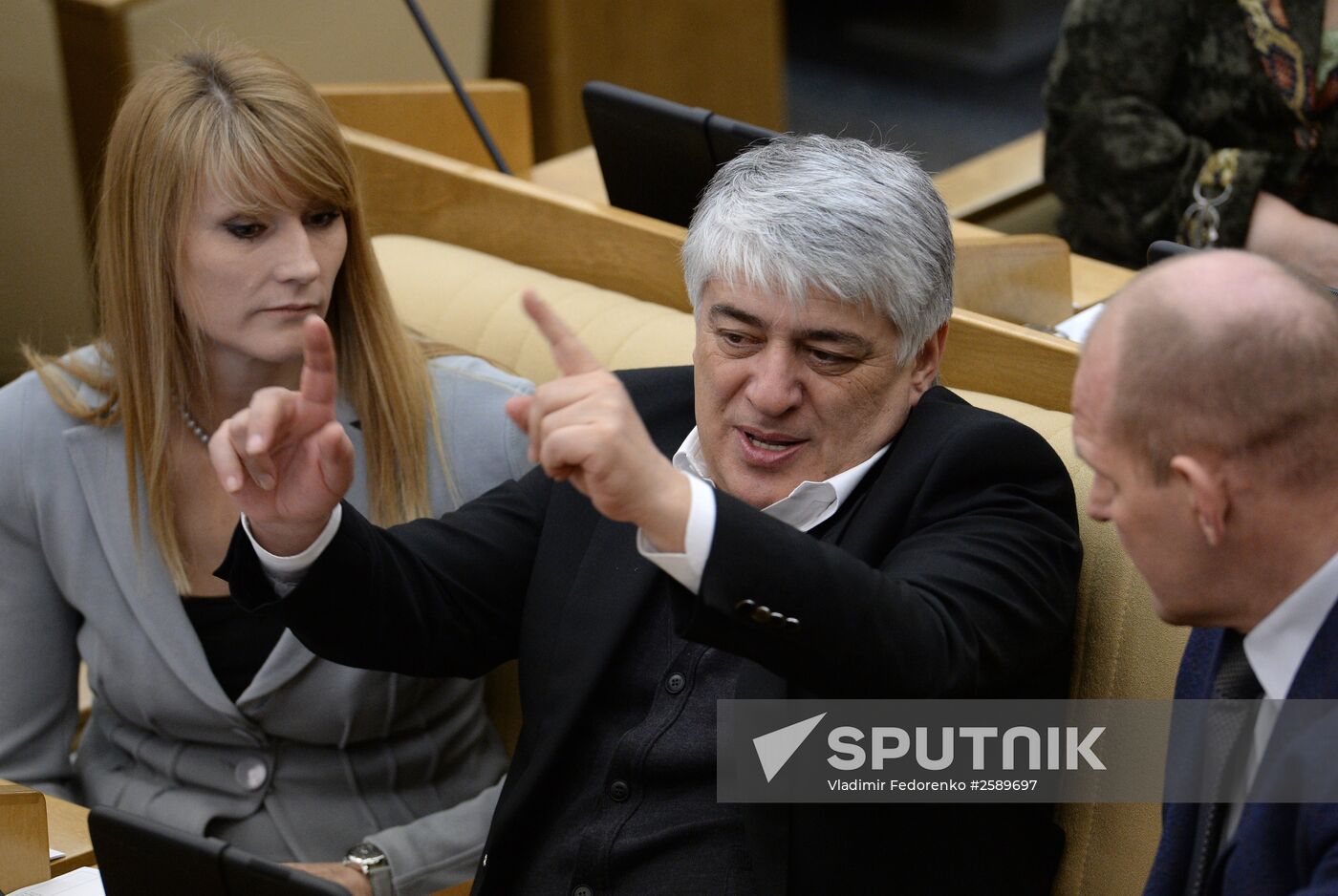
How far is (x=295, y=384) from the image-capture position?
1921 millimetres

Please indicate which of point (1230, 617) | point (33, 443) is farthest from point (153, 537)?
point (1230, 617)

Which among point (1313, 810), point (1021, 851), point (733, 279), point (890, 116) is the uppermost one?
point (733, 279)

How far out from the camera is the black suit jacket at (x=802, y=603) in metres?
1.21

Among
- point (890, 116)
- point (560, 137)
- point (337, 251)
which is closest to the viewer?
point (337, 251)

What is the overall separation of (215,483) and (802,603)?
36.5 inches

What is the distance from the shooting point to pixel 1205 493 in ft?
3.53

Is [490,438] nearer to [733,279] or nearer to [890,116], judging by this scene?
[733,279]

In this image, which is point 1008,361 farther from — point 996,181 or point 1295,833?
point 996,181

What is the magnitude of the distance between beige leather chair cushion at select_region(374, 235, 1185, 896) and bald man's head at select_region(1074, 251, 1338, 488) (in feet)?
1.41

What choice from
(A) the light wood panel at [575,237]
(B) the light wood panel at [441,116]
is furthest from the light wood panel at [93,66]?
(A) the light wood panel at [575,237]

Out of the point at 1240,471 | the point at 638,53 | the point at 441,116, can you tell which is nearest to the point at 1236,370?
the point at 1240,471

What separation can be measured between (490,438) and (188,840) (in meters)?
0.80

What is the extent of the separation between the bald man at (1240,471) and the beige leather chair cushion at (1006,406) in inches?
12.7

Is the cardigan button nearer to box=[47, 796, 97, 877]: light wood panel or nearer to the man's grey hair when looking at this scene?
box=[47, 796, 97, 877]: light wood panel
